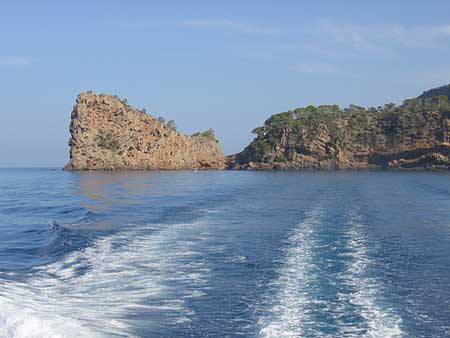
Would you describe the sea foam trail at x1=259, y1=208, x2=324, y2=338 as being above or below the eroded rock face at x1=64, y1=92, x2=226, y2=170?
below

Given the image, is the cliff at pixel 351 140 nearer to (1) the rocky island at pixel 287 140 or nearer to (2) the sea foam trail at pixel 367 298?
(1) the rocky island at pixel 287 140

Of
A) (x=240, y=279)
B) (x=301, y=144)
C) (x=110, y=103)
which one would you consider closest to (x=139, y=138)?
(x=110, y=103)

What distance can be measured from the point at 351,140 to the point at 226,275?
378ft

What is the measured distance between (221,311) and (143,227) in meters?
11.2

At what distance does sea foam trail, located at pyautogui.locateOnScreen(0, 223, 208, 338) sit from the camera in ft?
26.1

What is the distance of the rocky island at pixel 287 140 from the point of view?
104 m

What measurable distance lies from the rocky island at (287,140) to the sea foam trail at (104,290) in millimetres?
90364

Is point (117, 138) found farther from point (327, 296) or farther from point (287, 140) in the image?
→ point (327, 296)

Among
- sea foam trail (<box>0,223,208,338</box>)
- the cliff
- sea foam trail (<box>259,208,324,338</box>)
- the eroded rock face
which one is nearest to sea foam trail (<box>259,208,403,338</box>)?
sea foam trail (<box>259,208,324,338</box>)

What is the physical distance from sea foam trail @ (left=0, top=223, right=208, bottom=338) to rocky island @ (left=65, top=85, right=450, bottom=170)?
90.4 metres

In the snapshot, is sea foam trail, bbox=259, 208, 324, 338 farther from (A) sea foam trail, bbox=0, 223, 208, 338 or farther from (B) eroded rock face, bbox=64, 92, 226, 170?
(B) eroded rock face, bbox=64, 92, 226, 170

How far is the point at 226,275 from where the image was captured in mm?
11680

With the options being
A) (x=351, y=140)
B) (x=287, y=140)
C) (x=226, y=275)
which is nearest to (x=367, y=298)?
(x=226, y=275)

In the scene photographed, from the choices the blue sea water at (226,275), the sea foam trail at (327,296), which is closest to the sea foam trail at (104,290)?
the blue sea water at (226,275)
